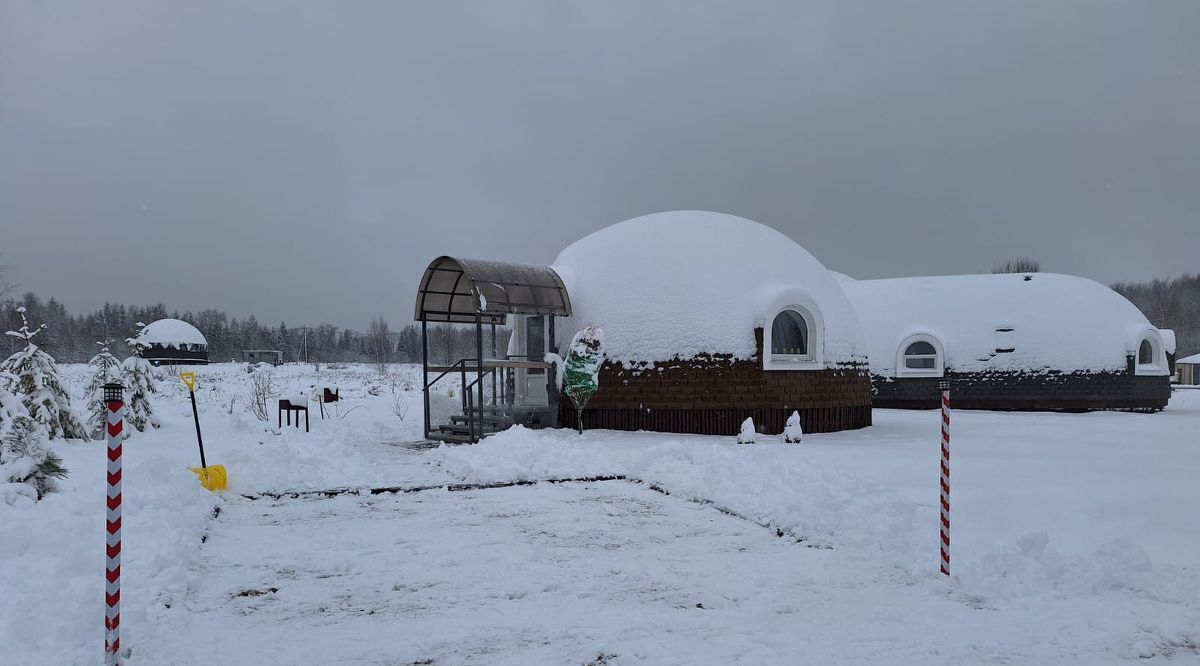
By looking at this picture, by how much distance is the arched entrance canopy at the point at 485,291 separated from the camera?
15000 millimetres

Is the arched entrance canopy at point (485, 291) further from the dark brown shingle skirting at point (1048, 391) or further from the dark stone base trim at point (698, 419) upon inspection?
the dark brown shingle skirting at point (1048, 391)

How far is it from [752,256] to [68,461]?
45.1 ft

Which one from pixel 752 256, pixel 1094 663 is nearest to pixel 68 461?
pixel 1094 663

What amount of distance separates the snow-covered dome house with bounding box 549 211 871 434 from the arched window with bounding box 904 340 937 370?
28.8 ft

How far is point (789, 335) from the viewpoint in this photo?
643 inches

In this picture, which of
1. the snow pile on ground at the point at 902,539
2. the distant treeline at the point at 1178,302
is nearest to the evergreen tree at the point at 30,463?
the snow pile on ground at the point at 902,539

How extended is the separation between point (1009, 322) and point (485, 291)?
1857 cm

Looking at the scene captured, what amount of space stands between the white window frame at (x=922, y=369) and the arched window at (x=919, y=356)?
8 centimetres

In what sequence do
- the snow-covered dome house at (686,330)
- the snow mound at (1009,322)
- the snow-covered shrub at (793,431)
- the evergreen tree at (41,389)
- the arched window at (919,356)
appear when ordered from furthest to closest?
the arched window at (919,356) → the snow mound at (1009,322) → the snow-covered dome house at (686,330) → the snow-covered shrub at (793,431) → the evergreen tree at (41,389)

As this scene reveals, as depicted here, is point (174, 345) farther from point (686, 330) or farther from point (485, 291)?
point (686, 330)

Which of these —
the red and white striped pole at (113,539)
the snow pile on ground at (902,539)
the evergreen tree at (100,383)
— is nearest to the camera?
the red and white striped pole at (113,539)

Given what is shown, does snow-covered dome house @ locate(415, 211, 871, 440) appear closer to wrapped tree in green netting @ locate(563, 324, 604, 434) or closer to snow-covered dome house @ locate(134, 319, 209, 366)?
wrapped tree in green netting @ locate(563, 324, 604, 434)

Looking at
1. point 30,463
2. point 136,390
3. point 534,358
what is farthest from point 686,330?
point 136,390

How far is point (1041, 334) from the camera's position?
23594mm
